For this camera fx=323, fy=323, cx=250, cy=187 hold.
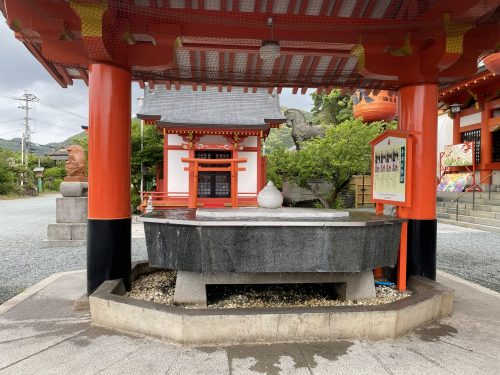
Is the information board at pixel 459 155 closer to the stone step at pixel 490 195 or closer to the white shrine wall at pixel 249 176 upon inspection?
the stone step at pixel 490 195

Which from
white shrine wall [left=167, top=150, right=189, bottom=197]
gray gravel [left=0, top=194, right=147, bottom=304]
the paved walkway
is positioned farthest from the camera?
white shrine wall [left=167, top=150, right=189, bottom=197]

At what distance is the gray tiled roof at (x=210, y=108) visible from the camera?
1364cm

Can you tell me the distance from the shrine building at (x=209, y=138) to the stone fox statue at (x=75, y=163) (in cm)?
444

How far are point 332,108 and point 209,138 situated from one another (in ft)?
56.5

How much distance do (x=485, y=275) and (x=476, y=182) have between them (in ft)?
32.0

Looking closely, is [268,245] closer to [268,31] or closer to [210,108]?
[268,31]

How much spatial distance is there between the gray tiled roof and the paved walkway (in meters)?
11.0

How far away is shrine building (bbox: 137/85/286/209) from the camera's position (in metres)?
13.5

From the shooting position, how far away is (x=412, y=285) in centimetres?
396

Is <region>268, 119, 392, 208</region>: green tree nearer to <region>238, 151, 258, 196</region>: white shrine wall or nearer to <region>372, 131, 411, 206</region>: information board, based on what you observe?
<region>238, 151, 258, 196</region>: white shrine wall

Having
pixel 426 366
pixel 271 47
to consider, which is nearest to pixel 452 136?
pixel 271 47

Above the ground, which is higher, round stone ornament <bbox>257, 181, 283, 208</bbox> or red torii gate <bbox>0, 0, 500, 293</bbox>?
red torii gate <bbox>0, 0, 500, 293</bbox>

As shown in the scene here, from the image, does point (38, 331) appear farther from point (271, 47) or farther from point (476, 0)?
point (476, 0)

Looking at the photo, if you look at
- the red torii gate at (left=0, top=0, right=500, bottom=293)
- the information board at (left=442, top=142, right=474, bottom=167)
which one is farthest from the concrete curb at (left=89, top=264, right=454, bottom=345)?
the information board at (left=442, top=142, right=474, bottom=167)
